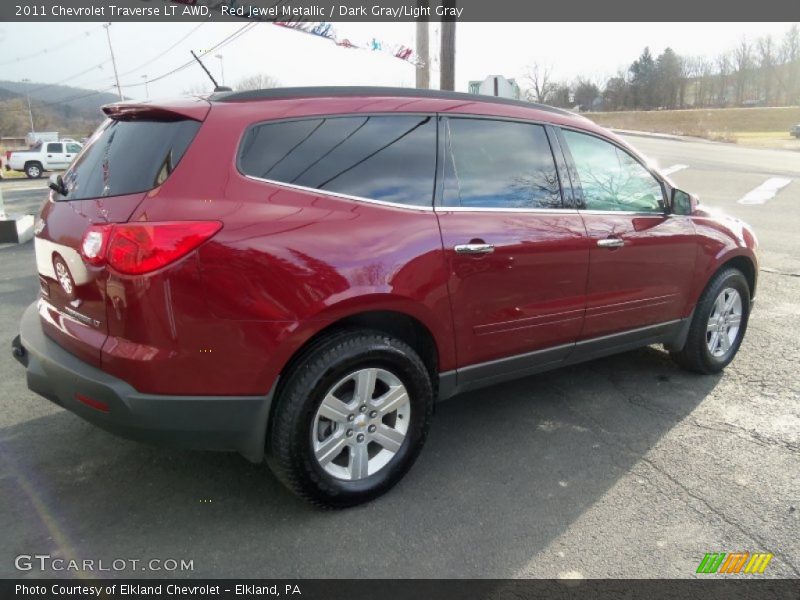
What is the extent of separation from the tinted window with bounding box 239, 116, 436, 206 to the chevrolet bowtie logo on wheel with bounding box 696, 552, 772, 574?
1978 mm

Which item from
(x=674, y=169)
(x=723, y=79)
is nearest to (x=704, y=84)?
(x=723, y=79)

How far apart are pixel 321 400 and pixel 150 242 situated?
0.95m

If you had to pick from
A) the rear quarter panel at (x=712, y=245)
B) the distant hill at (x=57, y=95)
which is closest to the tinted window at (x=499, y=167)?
the rear quarter panel at (x=712, y=245)

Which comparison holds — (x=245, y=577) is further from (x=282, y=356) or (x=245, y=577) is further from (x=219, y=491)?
(x=282, y=356)

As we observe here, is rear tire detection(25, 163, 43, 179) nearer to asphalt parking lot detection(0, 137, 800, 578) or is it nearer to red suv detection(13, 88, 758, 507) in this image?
asphalt parking lot detection(0, 137, 800, 578)

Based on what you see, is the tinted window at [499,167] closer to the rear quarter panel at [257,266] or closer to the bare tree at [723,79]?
the rear quarter panel at [257,266]

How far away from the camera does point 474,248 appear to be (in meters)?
3.03

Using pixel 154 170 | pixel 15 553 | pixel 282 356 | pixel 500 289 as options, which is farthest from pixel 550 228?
pixel 15 553

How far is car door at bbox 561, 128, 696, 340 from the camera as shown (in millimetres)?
3664

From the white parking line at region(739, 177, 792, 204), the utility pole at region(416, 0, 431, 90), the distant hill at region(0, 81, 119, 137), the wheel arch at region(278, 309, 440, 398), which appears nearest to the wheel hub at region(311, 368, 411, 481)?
the wheel arch at region(278, 309, 440, 398)

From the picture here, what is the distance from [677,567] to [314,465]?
1557 mm

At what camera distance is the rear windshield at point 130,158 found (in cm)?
252

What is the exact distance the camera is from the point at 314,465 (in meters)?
2.69

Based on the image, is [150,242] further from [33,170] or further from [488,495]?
[33,170]
